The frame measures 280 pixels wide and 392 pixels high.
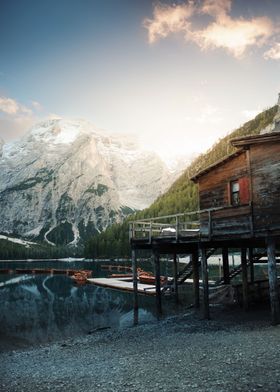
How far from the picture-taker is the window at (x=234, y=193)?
74.6 ft

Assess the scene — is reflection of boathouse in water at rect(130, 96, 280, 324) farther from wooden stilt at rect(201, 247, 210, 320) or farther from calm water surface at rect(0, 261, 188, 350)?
calm water surface at rect(0, 261, 188, 350)

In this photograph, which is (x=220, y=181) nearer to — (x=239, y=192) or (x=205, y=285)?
(x=239, y=192)

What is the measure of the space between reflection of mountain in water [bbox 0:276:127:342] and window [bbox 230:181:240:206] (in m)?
16.2

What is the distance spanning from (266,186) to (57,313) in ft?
96.6

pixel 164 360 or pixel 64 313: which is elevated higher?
pixel 164 360

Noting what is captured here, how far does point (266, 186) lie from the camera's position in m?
20.5

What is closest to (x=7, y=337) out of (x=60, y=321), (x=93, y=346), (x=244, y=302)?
(x=60, y=321)

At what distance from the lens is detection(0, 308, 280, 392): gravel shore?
11.8 metres

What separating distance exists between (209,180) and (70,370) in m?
15.4

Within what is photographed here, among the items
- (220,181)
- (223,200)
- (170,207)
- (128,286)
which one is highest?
(170,207)

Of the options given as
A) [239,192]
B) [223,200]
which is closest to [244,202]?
[239,192]

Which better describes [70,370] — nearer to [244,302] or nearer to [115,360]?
[115,360]

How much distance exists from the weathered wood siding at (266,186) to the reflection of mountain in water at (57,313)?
57.5 feet

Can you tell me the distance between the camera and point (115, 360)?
16.2 m
